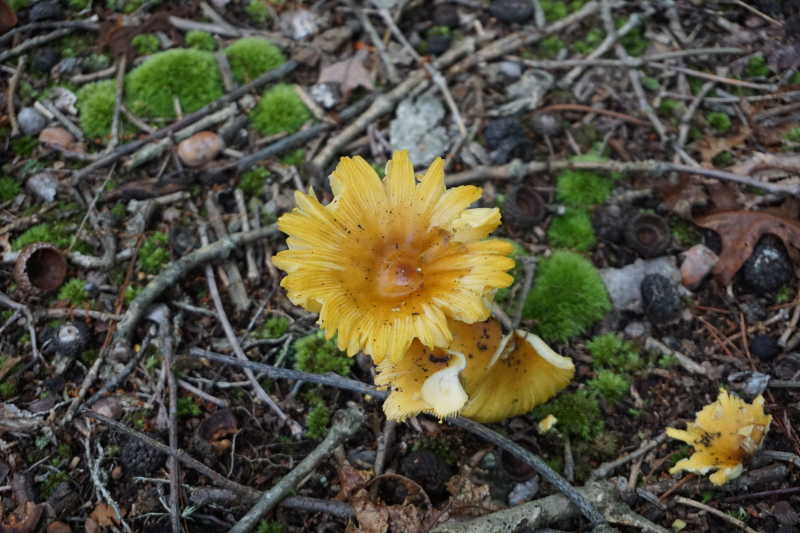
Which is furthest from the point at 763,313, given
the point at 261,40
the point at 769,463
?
Result: the point at 261,40

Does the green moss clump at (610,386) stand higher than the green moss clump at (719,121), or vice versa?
the green moss clump at (719,121)

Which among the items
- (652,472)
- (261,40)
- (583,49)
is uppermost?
(261,40)

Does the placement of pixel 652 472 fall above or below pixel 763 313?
below

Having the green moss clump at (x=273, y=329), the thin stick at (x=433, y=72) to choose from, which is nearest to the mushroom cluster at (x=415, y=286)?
the green moss clump at (x=273, y=329)

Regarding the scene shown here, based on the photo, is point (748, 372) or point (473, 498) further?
point (748, 372)

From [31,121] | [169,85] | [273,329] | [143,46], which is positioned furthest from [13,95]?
[273,329]

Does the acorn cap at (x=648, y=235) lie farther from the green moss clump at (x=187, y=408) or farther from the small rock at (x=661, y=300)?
the green moss clump at (x=187, y=408)

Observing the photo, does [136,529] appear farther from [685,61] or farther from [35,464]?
[685,61]
